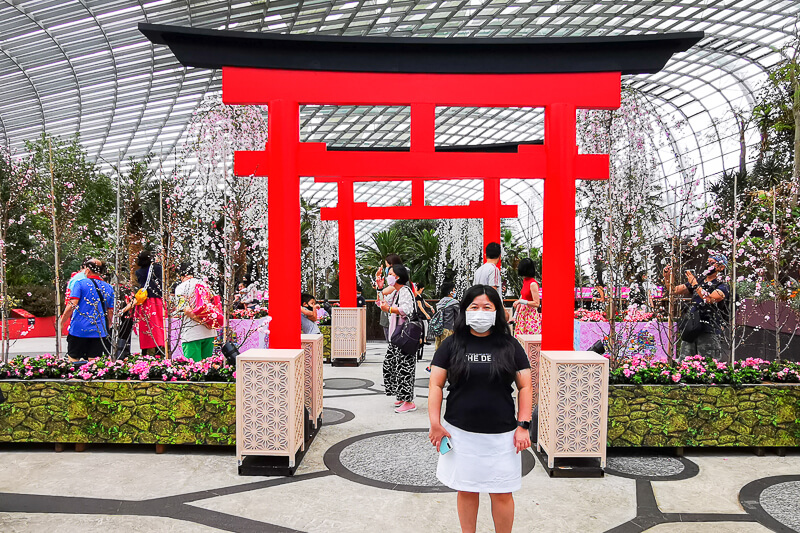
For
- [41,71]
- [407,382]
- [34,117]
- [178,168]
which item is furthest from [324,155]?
[34,117]

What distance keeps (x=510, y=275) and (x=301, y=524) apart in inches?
587

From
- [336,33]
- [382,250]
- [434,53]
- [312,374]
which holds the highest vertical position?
[336,33]

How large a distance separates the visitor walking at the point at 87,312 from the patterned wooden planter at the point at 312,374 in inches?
102

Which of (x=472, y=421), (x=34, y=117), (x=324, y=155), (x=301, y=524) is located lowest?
(x=301, y=524)

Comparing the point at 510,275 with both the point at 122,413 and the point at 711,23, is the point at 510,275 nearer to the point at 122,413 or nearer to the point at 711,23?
the point at 711,23

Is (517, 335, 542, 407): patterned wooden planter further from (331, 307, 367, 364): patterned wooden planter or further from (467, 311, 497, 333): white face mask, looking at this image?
→ (331, 307, 367, 364): patterned wooden planter

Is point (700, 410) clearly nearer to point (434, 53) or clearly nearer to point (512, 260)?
point (434, 53)

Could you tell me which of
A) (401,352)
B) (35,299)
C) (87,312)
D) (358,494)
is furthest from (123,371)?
(35,299)

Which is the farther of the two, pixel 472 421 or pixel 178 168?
pixel 178 168

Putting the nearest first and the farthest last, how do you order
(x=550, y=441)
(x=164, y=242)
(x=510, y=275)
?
(x=550, y=441), (x=164, y=242), (x=510, y=275)

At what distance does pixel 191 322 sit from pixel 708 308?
18.4 feet

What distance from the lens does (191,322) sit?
573 cm

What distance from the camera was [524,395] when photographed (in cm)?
274

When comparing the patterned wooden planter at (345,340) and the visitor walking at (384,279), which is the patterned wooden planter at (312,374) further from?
the patterned wooden planter at (345,340)
